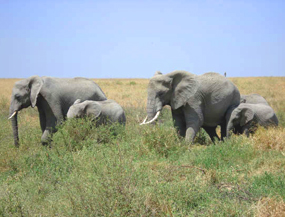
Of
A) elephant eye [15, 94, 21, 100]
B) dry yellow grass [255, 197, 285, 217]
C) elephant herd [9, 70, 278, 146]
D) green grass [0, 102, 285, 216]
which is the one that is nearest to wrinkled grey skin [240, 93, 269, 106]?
elephant herd [9, 70, 278, 146]

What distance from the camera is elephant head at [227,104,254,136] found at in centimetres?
948

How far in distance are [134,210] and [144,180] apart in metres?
0.81

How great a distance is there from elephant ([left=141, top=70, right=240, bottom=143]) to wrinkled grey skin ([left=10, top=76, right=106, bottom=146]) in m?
2.91

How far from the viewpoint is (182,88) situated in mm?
9430

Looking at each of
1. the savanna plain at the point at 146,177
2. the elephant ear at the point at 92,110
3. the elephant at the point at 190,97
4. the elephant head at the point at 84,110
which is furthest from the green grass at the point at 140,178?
the elephant ear at the point at 92,110

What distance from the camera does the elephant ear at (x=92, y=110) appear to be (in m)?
10.3

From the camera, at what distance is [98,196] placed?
484 centimetres

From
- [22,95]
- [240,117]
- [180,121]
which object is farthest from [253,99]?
[22,95]

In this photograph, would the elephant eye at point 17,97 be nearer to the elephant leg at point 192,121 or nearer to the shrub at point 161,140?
the shrub at point 161,140

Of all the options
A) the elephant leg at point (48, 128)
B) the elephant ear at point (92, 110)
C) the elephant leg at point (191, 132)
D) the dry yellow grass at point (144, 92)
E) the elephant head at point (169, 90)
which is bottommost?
the dry yellow grass at point (144, 92)

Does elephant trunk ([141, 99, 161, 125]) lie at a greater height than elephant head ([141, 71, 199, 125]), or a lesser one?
lesser

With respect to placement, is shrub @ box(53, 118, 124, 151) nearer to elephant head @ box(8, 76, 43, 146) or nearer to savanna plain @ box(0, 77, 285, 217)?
savanna plain @ box(0, 77, 285, 217)

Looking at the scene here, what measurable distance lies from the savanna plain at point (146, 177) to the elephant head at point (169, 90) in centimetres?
54

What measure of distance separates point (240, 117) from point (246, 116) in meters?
0.15
